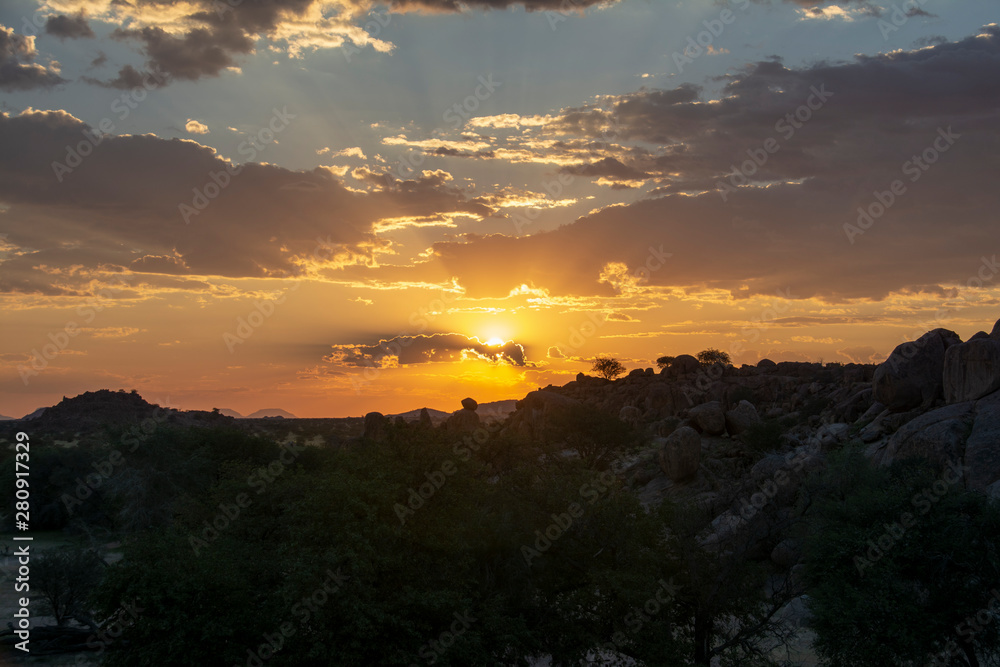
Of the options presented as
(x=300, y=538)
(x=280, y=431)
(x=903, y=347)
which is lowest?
(x=280, y=431)

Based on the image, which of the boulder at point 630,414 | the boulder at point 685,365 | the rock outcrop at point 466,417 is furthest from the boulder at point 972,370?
the boulder at point 685,365

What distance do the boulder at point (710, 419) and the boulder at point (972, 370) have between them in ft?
91.5

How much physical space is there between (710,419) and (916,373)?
24989 mm

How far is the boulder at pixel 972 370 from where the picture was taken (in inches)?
1978

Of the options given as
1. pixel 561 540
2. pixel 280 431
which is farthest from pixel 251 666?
pixel 280 431

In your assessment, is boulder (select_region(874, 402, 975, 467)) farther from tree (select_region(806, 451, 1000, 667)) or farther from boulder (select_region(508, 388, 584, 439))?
boulder (select_region(508, 388, 584, 439))

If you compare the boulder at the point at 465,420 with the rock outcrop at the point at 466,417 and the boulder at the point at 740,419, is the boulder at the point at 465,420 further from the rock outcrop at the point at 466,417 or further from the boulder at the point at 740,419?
the boulder at the point at 740,419

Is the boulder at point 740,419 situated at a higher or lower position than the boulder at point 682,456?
higher

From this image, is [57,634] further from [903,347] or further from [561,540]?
[903,347]

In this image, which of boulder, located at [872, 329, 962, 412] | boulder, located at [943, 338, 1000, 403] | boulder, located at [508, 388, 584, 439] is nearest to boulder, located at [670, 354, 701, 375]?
boulder, located at [508, 388, 584, 439]

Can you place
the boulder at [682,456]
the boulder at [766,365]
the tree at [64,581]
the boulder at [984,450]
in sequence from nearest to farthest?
the tree at [64,581], the boulder at [984,450], the boulder at [682,456], the boulder at [766,365]

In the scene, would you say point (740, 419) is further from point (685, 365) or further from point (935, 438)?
→ point (685, 365)

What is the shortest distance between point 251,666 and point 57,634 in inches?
681

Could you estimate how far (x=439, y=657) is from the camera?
23062mm
